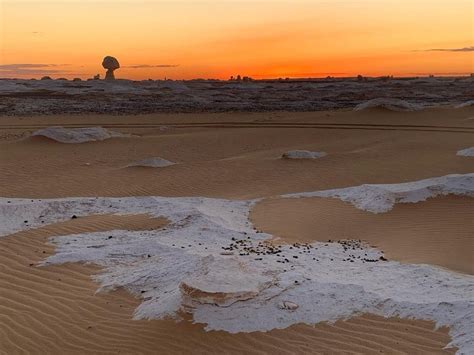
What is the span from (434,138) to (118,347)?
67.2 ft

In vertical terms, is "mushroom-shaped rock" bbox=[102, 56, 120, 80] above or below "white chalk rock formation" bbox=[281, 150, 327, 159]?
above

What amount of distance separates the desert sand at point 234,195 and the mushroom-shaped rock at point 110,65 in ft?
176

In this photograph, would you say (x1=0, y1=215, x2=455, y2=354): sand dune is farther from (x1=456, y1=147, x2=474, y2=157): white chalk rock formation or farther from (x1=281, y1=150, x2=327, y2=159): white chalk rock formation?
(x1=456, y1=147, x2=474, y2=157): white chalk rock formation

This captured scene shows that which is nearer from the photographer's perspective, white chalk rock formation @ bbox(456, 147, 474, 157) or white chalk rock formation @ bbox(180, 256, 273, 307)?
white chalk rock formation @ bbox(180, 256, 273, 307)

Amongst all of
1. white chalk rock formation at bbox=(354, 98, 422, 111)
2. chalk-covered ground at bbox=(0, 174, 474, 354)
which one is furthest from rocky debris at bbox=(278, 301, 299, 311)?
white chalk rock formation at bbox=(354, 98, 422, 111)

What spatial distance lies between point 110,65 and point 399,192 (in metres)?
79.3

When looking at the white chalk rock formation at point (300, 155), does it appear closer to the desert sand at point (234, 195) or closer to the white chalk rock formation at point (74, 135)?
the desert sand at point (234, 195)

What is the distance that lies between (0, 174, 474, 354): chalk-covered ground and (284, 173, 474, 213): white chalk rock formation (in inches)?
103

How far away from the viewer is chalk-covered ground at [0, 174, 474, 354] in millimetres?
5688

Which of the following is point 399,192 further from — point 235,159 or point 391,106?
point 391,106

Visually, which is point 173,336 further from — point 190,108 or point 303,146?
point 190,108

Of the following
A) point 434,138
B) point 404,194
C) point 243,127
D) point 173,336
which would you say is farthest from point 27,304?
point 243,127

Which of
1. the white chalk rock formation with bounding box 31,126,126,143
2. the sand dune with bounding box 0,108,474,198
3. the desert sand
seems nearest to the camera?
the desert sand

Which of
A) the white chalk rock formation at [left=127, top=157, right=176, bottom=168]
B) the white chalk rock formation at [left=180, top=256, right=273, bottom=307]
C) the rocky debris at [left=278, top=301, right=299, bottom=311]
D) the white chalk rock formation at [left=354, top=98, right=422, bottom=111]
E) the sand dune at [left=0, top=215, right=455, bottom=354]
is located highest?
the white chalk rock formation at [left=354, top=98, right=422, bottom=111]
